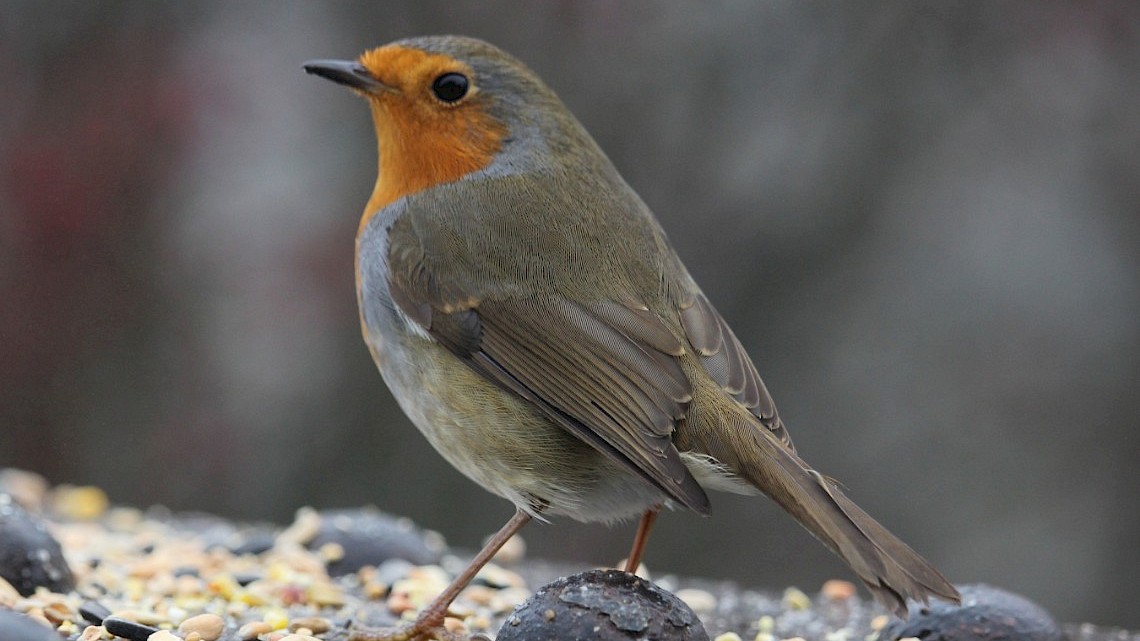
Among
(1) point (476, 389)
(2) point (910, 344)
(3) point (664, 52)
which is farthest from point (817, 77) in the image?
(1) point (476, 389)

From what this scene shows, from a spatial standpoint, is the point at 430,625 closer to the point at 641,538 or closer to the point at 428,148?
the point at 641,538

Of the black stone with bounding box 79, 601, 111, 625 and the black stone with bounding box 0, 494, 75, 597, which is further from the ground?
the black stone with bounding box 0, 494, 75, 597

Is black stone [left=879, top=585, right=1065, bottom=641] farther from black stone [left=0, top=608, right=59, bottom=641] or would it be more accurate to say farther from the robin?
black stone [left=0, top=608, right=59, bottom=641]

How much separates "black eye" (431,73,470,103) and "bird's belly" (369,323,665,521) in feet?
2.27

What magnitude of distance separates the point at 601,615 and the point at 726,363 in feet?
2.62

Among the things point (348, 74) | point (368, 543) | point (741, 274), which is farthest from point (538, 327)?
point (741, 274)

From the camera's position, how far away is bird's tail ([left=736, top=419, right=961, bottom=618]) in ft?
8.32

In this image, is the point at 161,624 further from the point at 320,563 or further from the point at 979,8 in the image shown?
the point at 979,8

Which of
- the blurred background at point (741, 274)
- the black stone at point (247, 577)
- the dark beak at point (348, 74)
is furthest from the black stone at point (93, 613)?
the blurred background at point (741, 274)

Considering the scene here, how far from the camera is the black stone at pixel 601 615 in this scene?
100 inches

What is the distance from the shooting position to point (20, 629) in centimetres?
230

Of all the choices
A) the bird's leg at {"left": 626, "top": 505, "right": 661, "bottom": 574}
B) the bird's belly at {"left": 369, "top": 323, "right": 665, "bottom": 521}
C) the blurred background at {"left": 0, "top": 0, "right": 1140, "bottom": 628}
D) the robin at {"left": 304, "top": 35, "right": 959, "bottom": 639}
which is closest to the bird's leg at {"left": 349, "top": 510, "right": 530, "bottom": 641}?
A: the robin at {"left": 304, "top": 35, "right": 959, "bottom": 639}

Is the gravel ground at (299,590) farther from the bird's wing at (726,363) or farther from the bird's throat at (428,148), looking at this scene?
the bird's throat at (428,148)

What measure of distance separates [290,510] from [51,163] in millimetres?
1698
